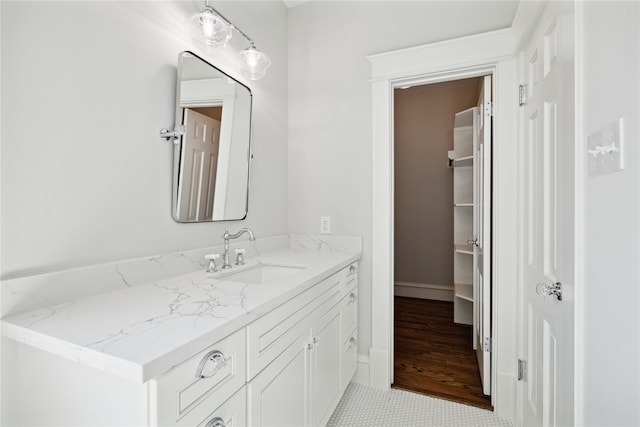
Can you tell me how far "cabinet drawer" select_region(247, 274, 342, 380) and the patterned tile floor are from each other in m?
0.75

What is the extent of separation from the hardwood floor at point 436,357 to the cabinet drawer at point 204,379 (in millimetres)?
1520

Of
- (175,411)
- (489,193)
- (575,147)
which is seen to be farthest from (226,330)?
(489,193)

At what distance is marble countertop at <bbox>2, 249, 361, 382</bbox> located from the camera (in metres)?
0.64

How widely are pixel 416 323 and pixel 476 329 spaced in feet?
2.79

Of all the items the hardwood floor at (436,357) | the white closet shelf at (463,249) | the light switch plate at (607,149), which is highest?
the light switch plate at (607,149)

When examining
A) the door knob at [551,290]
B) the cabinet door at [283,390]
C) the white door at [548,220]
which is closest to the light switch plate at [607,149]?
the white door at [548,220]

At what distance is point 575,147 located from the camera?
867 mm

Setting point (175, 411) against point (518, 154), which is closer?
point (175, 411)

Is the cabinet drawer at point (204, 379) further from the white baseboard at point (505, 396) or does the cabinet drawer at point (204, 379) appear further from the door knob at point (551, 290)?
the white baseboard at point (505, 396)

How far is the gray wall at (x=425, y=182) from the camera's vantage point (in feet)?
12.0

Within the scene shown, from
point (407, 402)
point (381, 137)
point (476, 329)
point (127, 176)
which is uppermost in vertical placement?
point (381, 137)

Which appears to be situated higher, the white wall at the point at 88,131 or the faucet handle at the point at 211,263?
the white wall at the point at 88,131

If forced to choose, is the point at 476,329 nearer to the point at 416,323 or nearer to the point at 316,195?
the point at 416,323

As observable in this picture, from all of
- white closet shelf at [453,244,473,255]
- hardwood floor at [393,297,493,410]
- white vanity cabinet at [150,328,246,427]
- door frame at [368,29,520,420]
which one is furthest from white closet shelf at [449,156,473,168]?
white vanity cabinet at [150,328,246,427]
